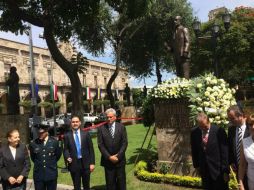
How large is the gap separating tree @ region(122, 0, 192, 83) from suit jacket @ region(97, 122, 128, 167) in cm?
2477

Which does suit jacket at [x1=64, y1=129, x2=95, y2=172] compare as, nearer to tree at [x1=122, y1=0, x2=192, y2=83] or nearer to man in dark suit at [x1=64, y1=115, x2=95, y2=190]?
man in dark suit at [x1=64, y1=115, x2=95, y2=190]

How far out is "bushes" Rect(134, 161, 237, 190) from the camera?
29.4 ft

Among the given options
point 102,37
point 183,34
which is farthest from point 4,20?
point 102,37

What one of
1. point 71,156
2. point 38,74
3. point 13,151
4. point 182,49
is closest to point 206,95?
point 182,49

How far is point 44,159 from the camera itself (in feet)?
24.0

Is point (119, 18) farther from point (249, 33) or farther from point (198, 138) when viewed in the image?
point (198, 138)

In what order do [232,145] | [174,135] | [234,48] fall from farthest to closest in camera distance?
1. [234,48]
2. [174,135]
3. [232,145]

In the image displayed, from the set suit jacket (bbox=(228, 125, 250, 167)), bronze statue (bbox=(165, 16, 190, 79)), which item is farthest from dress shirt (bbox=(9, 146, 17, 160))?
bronze statue (bbox=(165, 16, 190, 79))

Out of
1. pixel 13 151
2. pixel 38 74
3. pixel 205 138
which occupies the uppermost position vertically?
pixel 38 74

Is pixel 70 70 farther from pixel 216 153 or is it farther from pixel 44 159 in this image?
pixel 216 153

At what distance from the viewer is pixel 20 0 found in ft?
53.2

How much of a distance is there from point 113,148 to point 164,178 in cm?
227

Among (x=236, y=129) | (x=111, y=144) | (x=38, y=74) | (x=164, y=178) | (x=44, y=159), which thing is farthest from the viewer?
(x=38, y=74)

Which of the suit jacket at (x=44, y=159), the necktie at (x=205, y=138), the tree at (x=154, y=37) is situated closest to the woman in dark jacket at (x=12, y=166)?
the suit jacket at (x=44, y=159)
